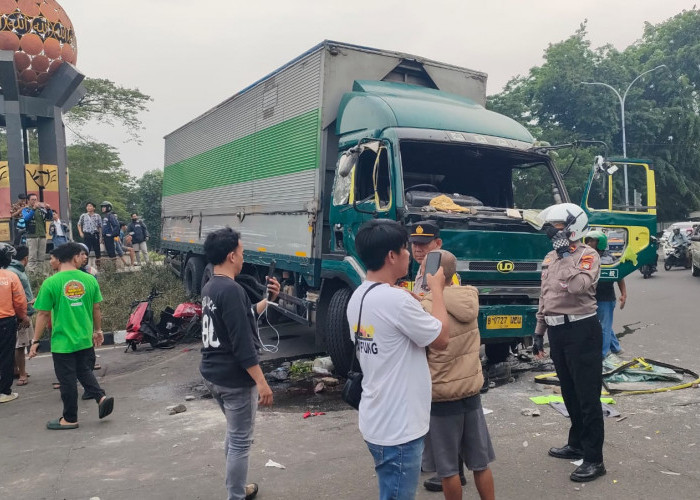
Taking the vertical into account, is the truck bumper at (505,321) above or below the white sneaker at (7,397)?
above

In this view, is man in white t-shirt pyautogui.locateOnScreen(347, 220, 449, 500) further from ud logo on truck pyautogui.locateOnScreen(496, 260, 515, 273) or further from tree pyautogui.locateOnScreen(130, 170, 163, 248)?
tree pyautogui.locateOnScreen(130, 170, 163, 248)

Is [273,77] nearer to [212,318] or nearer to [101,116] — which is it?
[212,318]

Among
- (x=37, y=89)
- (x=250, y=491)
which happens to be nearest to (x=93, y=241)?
(x=37, y=89)

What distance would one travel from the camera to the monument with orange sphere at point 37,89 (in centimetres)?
1605

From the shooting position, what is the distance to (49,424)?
5273 millimetres

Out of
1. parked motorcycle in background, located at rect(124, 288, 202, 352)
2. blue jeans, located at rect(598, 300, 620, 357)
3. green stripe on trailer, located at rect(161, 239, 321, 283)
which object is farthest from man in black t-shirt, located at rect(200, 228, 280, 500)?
parked motorcycle in background, located at rect(124, 288, 202, 352)

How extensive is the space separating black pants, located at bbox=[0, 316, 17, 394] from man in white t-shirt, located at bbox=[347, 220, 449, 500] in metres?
5.01

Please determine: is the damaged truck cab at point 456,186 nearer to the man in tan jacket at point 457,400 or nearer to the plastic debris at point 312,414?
the plastic debris at point 312,414

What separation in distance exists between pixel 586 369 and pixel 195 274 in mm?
9353

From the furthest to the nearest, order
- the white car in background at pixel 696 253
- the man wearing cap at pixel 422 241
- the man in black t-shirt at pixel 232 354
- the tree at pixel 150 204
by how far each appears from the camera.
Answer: the tree at pixel 150 204, the white car in background at pixel 696 253, the man wearing cap at pixel 422 241, the man in black t-shirt at pixel 232 354

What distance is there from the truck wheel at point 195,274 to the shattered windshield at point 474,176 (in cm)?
651

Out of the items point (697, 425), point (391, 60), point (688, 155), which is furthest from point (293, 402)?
point (688, 155)

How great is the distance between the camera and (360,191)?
627 centimetres

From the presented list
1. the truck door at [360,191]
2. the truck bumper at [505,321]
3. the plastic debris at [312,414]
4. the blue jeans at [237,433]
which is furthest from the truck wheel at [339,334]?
the blue jeans at [237,433]
